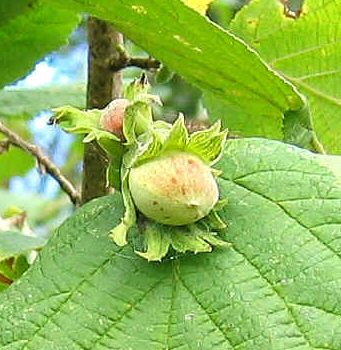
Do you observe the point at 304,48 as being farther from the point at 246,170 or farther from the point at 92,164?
the point at 246,170

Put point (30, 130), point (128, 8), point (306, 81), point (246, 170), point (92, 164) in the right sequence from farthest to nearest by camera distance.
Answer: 1. point (30, 130)
2. point (306, 81)
3. point (92, 164)
4. point (128, 8)
5. point (246, 170)

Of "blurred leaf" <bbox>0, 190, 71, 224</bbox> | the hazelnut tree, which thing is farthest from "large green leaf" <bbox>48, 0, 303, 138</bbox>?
"blurred leaf" <bbox>0, 190, 71, 224</bbox>

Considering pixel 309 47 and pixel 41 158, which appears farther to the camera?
pixel 41 158

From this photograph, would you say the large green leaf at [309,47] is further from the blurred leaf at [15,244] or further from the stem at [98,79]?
the blurred leaf at [15,244]

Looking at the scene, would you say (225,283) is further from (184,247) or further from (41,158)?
(41,158)

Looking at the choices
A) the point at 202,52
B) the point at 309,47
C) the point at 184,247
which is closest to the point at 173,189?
the point at 184,247

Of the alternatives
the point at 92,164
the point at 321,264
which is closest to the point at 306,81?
the point at 92,164

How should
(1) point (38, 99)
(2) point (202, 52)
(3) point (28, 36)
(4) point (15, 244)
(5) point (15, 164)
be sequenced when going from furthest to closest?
(5) point (15, 164)
(1) point (38, 99)
(3) point (28, 36)
(4) point (15, 244)
(2) point (202, 52)
